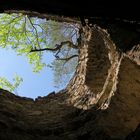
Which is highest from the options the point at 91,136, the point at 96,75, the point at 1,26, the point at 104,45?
the point at 1,26

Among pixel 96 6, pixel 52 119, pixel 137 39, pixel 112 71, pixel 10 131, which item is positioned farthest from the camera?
pixel 112 71

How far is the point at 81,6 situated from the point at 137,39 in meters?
3.35

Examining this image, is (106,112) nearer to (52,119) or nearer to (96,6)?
(52,119)

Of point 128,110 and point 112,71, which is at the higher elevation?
point 112,71

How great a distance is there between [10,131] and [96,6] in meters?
2.87

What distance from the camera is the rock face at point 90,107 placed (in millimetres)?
7008

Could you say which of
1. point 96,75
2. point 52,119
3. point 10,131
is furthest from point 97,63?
point 10,131

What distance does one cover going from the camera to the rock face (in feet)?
23.0

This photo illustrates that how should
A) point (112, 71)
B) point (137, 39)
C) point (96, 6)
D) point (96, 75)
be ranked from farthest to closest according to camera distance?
point (96, 75), point (112, 71), point (137, 39), point (96, 6)

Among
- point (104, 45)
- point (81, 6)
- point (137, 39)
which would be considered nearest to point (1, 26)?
→ point (104, 45)

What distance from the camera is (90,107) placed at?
27.6 ft

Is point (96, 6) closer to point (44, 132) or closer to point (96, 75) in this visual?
point (44, 132)

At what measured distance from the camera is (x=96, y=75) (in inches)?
398

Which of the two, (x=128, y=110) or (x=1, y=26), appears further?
(x=1, y=26)
